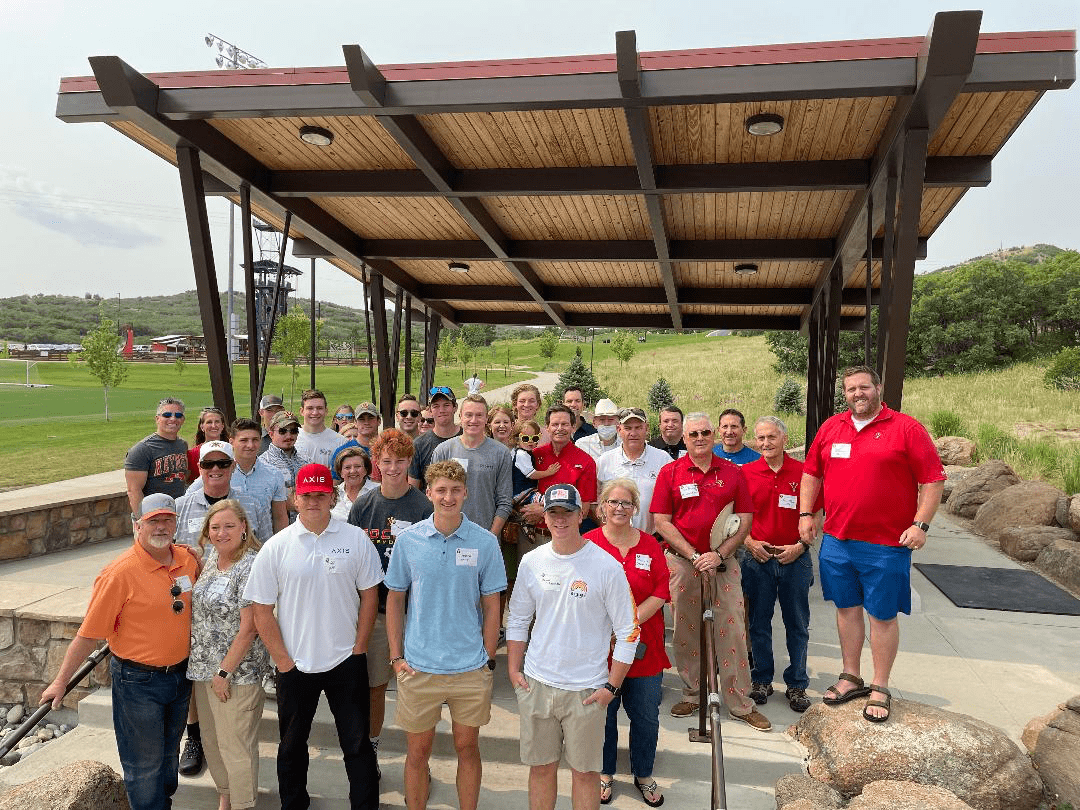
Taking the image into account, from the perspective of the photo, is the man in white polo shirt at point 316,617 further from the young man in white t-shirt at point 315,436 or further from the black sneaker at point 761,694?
the black sneaker at point 761,694

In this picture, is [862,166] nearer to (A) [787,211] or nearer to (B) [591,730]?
(A) [787,211]

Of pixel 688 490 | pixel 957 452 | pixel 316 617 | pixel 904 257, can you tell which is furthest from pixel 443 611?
pixel 957 452

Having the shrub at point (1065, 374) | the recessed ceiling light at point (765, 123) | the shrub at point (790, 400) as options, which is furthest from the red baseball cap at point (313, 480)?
the shrub at point (1065, 374)

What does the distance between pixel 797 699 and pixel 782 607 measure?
2.05 feet

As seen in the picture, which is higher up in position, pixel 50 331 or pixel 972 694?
pixel 50 331

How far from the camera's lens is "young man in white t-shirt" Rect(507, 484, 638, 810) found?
3.16 m

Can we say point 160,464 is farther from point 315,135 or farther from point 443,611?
point 315,135

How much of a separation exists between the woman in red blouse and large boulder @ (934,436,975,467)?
15.4 meters

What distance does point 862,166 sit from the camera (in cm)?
629

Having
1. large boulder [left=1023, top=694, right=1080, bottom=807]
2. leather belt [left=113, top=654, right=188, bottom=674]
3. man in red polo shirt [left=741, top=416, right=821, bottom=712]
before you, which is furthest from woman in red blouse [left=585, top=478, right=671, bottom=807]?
leather belt [left=113, top=654, right=188, bottom=674]

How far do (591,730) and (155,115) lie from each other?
5985 millimetres

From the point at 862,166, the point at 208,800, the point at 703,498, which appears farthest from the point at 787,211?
the point at 208,800

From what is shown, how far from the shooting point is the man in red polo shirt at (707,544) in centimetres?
429

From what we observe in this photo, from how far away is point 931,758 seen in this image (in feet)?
11.7
